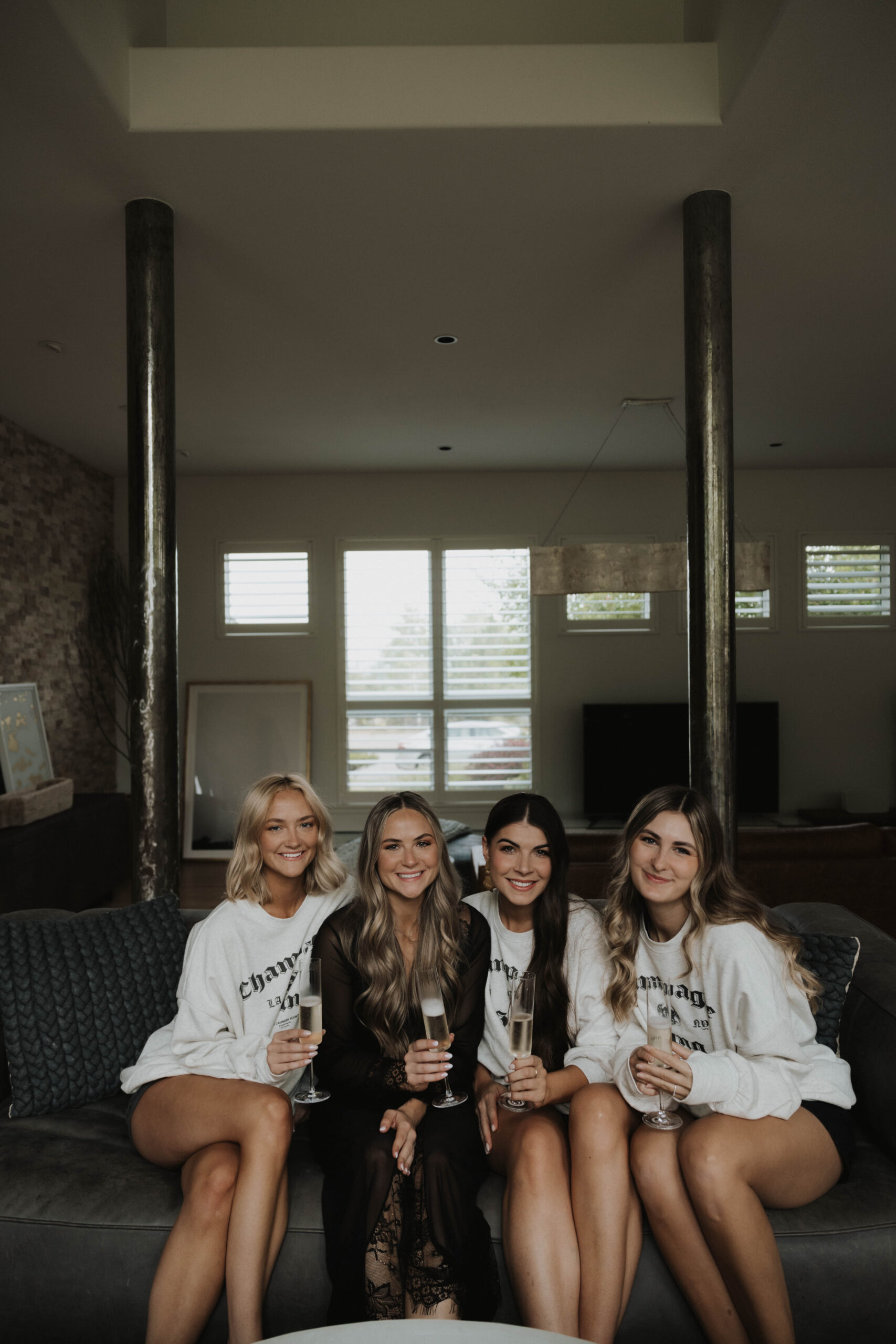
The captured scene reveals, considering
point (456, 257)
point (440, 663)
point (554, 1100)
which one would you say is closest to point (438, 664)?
point (440, 663)

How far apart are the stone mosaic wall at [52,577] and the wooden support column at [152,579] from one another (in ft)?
9.86

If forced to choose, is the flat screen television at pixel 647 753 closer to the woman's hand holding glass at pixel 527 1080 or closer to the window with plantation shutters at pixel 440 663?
the window with plantation shutters at pixel 440 663

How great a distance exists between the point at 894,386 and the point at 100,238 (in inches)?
172

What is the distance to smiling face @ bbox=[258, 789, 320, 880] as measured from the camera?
2.07 m

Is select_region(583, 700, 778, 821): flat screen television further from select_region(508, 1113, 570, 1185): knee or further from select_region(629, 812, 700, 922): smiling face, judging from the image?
select_region(508, 1113, 570, 1185): knee

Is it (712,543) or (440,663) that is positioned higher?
(712,543)

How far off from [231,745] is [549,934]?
5.35 metres

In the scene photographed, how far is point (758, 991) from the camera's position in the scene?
5.82 feet

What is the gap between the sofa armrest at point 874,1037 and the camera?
1.86m

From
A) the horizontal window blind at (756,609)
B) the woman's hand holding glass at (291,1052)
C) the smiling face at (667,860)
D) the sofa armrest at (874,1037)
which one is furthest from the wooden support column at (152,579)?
the horizontal window blind at (756,609)

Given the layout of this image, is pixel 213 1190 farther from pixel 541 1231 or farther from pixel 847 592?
pixel 847 592

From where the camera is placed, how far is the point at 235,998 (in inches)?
78.3

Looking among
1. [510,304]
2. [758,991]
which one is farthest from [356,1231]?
[510,304]

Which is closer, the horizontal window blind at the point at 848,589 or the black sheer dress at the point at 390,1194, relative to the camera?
the black sheer dress at the point at 390,1194
